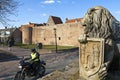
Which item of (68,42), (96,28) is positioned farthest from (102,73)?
(68,42)

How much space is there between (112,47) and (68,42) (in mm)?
50749

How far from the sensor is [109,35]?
7.06 metres

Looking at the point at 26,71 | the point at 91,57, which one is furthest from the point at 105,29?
the point at 26,71

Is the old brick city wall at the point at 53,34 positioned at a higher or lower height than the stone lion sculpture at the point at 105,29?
higher

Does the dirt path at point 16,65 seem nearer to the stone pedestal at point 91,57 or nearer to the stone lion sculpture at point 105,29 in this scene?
the stone pedestal at point 91,57

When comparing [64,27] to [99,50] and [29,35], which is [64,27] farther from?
[99,50]

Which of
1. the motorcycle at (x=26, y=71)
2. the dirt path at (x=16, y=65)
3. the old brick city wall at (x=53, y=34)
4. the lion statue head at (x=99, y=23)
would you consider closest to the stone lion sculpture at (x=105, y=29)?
the lion statue head at (x=99, y=23)

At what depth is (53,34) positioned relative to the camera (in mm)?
63688

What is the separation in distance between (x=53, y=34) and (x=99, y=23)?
5659 centimetres

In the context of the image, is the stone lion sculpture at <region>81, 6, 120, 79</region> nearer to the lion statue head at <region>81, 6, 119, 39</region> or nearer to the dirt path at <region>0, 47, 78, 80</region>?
the lion statue head at <region>81, 6, 119, 39</region>

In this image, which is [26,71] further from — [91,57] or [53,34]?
[53,34]

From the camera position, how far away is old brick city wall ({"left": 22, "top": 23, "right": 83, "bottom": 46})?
55666mm

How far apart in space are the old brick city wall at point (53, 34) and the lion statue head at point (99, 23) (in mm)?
39545

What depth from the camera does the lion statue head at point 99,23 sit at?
7.10 meters
